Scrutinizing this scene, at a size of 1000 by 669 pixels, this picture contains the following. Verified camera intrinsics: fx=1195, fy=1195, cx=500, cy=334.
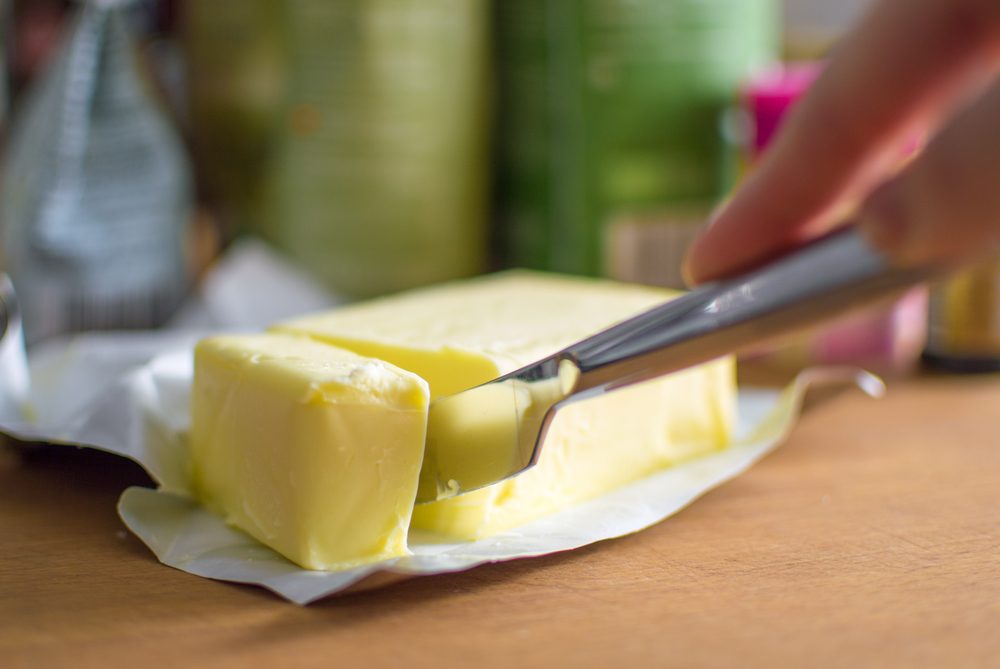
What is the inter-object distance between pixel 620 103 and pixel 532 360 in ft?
1.55

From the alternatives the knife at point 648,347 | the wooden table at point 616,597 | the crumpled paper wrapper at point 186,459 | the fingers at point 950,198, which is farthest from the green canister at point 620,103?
the fingers at point 950,198

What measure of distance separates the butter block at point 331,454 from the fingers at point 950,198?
0.27 m

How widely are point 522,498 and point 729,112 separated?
1.88 ft

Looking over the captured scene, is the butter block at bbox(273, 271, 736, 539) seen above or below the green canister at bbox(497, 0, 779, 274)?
below

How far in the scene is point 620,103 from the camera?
1.10m

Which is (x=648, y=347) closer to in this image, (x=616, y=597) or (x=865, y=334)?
(x=616, y=597)

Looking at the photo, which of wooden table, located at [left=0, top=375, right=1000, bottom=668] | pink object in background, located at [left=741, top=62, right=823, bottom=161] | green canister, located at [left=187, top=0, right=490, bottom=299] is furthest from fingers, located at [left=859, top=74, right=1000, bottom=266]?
green canister, located at [left=187, top=0, right=490, bottom=299]

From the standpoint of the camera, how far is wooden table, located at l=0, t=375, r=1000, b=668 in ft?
1.78

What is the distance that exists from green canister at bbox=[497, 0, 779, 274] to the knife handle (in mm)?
538

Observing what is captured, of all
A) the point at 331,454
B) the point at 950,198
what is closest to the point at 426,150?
the point at 331,454

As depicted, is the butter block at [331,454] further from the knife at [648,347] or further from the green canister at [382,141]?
the green canister at [382,141]

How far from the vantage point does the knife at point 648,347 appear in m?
0.50

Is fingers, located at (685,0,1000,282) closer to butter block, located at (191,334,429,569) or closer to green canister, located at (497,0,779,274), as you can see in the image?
butter block, located at (191,334,429,569)

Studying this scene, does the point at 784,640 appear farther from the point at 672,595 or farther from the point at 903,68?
the point at 903,68
